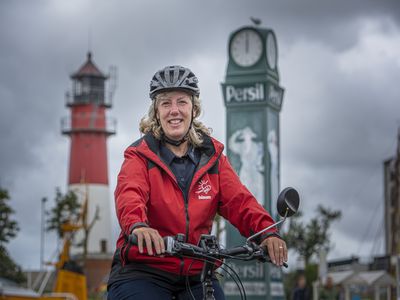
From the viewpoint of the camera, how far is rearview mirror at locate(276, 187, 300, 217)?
5.06 meters

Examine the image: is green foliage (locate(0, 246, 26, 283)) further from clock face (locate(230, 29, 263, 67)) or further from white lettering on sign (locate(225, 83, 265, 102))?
clock face (locate(230, 29, 263, 67))

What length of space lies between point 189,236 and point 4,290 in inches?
490

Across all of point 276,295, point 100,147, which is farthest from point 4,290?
point 100,147

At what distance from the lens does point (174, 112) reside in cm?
556

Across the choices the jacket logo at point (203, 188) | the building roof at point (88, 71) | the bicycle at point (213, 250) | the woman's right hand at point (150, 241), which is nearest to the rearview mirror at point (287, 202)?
the bicycle at point (213, 250)

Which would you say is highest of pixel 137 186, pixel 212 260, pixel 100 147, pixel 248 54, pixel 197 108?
pixel 100 147

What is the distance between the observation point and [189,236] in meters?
5.29

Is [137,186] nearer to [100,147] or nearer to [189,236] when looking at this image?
[189,236]

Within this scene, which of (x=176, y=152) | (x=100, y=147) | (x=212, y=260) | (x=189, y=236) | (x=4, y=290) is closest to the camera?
(x=212, y=260)

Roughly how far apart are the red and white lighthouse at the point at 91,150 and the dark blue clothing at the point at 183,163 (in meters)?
59.4

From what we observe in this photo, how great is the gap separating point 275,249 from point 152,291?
2.23 feet

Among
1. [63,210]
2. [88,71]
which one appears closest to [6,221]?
[63,210]

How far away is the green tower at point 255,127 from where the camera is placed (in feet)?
89.5

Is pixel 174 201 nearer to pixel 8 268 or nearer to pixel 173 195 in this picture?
pixel 173 195
